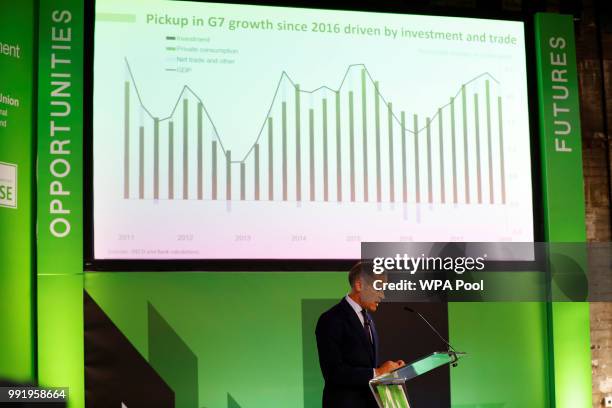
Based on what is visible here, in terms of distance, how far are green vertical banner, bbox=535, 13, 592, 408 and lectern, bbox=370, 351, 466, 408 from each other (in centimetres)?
99

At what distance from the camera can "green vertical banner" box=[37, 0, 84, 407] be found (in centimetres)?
422

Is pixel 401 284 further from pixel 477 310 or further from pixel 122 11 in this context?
pixel 122 11

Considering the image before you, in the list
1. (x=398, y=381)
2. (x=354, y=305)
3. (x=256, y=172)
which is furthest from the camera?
(x=256, y=172)

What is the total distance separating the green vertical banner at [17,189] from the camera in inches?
162

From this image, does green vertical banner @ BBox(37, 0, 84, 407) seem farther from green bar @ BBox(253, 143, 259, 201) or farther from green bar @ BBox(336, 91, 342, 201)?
green bar @ BBox(336, 91, 342, 201)

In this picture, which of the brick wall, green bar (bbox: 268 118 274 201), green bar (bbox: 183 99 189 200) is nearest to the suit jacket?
green bar (bbox: 268 118 274 201)

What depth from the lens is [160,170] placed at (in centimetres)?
449

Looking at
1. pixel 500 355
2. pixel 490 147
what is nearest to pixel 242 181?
pixel 490 147

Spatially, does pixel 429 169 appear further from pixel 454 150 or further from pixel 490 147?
pixel 490 147

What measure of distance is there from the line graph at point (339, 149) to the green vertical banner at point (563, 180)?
30cm

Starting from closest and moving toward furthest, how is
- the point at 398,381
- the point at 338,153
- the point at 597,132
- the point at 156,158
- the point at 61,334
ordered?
the point at 398,381, the point at 61,334, the point at 156,158, the point at 338,153, the point at 597,132

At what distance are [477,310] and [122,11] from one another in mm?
2693

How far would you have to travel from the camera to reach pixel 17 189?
4.24 m

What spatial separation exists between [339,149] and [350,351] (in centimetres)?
120
